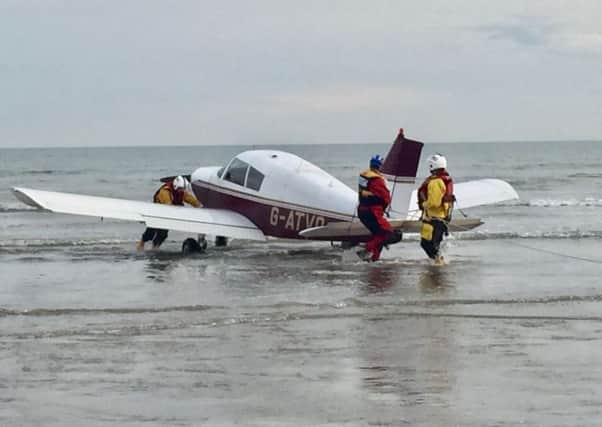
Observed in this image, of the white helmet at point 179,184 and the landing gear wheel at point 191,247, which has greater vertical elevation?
the white helmet at point 179,184

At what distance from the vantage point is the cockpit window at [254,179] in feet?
61.4

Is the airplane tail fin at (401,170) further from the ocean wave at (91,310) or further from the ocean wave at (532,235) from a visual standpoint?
the ocean wave at (532,235)

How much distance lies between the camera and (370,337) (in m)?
9.80

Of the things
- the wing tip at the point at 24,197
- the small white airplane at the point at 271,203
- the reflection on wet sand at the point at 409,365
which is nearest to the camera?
the reflection on wet sand at the point at 409,365

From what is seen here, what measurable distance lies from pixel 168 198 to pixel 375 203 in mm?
5183

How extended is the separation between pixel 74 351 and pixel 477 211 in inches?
901

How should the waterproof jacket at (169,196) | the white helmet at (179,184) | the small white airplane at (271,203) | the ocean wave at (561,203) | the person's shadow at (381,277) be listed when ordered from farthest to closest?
the ocean wave at (561,203), the white helmet at (179,184), the waterproof jacket at (169,196), the small white airplane at (271,203), the person's shadow at (381,277)

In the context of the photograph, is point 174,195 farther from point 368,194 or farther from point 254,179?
point 368,194

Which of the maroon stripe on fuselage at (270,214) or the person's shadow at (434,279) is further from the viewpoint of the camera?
the maroon stripe on fuselage at (270,214)

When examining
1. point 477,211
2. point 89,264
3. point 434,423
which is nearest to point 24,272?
point 89,264

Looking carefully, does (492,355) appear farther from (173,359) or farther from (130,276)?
(130,276)

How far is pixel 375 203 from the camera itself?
52.0 feet

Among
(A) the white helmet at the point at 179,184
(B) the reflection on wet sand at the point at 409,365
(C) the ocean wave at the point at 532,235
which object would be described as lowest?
(B) the reflection on wet sand at the point at 409,365

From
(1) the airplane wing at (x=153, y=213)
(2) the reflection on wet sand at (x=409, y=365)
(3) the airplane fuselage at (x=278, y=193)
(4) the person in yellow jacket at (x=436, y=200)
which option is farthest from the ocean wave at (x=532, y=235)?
(2) the reflection on wet sand at (x=409, y=365)
